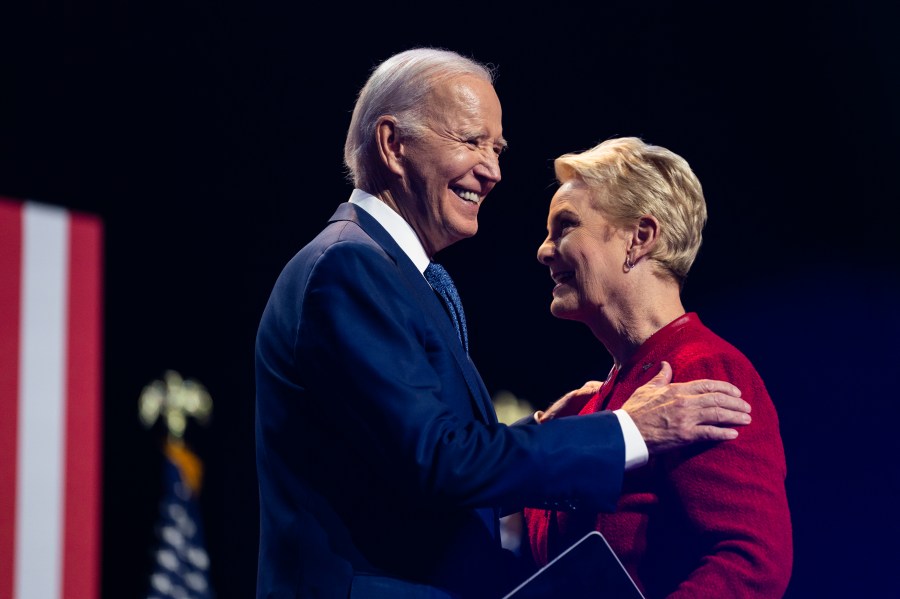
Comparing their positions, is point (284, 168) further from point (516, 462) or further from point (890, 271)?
point (516, 462)

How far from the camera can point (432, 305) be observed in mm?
1469

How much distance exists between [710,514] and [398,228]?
65 cm

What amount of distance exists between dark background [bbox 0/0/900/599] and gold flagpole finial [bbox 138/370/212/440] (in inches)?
1.8

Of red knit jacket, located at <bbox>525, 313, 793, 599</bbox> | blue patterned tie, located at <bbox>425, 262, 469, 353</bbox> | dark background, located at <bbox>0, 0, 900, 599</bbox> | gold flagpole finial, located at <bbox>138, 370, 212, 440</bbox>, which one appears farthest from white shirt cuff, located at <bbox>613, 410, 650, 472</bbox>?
gold flagpole finial, located at <bbox>138, 370, 212, 440</bbox>

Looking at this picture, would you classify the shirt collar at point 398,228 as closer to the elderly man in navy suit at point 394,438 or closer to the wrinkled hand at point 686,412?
the elderly man in navy suit at point 394,438

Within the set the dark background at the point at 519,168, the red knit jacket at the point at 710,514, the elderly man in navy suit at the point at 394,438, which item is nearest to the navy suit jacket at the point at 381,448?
the elderly man in navy suit at the point at 394,438

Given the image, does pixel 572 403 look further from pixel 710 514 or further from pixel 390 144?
pixel 390 144

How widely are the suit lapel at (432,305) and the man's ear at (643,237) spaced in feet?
1.37

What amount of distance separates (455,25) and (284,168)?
2.71 ft

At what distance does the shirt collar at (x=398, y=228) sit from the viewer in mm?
1585

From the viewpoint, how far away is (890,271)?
338 cm

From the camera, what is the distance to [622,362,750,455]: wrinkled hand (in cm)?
136

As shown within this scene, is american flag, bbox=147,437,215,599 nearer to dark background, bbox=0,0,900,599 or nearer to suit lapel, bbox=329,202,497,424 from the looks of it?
dark background, bbox=0,0,900,599

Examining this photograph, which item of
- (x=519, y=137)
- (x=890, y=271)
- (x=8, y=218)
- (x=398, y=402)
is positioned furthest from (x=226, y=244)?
(x=398, y=402)
